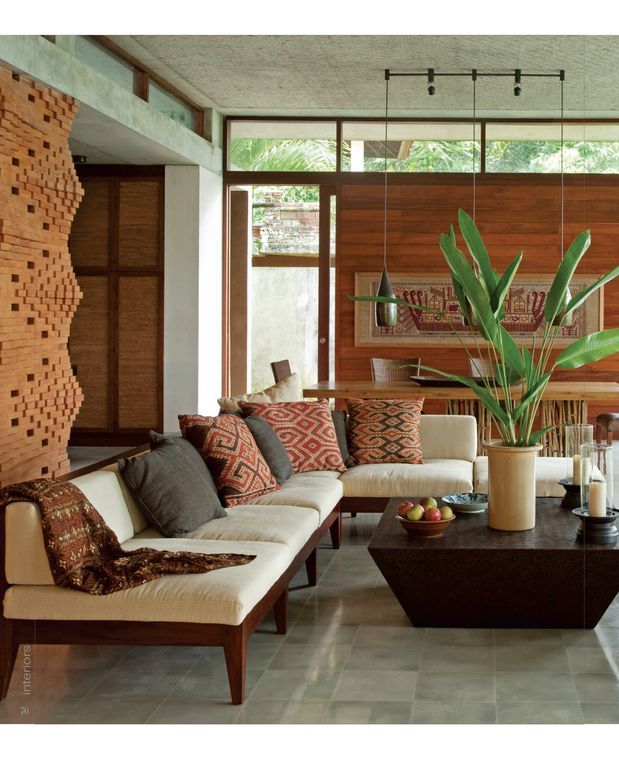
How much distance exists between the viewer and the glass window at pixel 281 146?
398 inches

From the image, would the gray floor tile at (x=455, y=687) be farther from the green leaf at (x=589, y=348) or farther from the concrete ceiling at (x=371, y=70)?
the concrete ceiling at (x=371, y=70)

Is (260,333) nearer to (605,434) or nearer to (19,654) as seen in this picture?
(605,434)

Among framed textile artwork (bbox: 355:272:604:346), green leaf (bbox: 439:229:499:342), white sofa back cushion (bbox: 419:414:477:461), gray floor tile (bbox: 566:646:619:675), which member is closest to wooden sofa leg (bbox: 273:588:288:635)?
gray floor tile (bbox: 566:646:619:675)

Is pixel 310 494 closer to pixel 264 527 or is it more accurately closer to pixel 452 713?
pixel 264 527

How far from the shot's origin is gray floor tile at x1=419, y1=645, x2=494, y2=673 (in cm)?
354

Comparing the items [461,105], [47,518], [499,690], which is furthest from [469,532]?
[461,105]

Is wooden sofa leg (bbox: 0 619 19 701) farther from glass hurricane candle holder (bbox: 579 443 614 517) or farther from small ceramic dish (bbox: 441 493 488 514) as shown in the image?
glass hurricane candle holder (bbox: 579 443 614 517)

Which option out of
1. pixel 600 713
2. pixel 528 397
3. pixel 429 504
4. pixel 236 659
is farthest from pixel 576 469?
pixel 236 659

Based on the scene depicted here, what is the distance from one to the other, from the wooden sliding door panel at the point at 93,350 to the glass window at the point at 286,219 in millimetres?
1824

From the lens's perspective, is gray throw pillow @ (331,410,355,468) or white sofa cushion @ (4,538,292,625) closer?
white sofa cushion @ (4,538,292,625)

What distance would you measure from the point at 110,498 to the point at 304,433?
2.02 m

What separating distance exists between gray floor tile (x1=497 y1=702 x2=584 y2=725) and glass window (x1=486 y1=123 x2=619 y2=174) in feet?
24.9

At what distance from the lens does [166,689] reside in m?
3.33
